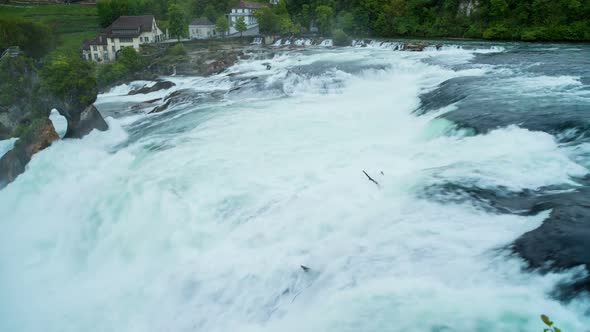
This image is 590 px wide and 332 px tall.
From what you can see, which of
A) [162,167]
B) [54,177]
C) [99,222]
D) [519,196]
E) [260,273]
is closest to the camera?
[260,273]

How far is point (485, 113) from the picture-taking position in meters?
12.1

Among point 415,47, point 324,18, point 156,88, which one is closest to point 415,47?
point 415,47

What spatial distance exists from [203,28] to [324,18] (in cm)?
2198

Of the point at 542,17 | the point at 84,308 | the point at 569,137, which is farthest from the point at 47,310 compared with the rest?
the point at 542,17

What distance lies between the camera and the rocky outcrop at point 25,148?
14.8 meters

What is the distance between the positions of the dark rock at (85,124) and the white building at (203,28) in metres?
47.2

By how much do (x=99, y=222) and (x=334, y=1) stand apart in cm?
5272

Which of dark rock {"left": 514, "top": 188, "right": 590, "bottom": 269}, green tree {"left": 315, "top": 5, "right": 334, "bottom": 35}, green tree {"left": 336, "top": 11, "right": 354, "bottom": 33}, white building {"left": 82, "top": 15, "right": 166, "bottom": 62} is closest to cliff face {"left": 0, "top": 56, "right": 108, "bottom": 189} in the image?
dark rock {"left": 514, "top": 188, "right": 590, "bottom": 269}

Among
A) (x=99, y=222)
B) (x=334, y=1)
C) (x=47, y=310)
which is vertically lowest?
(x=47, y=310)

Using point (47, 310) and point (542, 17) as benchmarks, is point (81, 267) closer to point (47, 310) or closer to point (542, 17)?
point (47, 310)

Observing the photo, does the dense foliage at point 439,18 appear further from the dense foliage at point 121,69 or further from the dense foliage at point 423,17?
the dense foliage at point 121,69

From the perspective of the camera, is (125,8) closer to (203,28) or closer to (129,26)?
(129,26)

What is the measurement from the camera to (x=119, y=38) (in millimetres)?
48344

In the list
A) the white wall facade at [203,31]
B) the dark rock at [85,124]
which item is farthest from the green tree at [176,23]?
the dark rock at [85,124]
